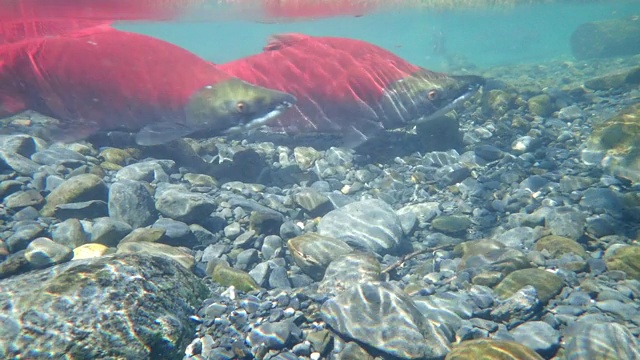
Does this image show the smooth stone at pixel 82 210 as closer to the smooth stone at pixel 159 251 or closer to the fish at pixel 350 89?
the smooth stone at pixel 159 251

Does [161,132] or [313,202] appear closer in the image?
[313,202]

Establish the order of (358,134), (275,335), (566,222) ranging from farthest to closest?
(358,134) < (566,222) < (275,335)

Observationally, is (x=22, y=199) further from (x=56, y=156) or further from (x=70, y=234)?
(x=56, y=156)

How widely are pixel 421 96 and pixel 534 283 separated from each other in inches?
148

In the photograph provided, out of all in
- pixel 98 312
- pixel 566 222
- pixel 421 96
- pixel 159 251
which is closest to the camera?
pixel 98 312

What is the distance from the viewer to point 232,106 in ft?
16.0

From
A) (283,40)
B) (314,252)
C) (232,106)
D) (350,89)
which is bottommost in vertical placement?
(314,252)

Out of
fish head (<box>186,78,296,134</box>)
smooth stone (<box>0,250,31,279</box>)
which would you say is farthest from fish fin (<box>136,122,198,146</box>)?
smooth stone (<box>0,250,31,279</box>)

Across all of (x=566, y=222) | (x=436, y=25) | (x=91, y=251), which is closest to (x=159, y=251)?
(x=91, y=251)

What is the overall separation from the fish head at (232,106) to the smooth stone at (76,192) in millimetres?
1414

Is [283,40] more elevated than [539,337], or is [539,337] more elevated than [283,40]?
[283,40]

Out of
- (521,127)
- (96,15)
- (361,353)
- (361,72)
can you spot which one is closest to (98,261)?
(361,353)

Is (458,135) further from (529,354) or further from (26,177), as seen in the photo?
(26,177)

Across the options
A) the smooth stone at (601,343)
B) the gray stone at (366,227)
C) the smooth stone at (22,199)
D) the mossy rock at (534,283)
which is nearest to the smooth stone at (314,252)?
the gray stone at (366,227)
